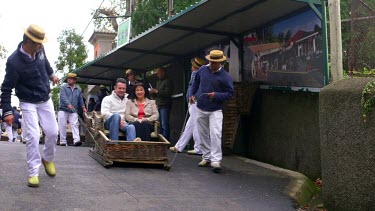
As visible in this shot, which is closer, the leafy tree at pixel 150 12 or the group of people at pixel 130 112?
the group of people at pixel 130 112

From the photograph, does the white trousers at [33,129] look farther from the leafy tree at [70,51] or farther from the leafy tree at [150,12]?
the leafy tree at [70,51]

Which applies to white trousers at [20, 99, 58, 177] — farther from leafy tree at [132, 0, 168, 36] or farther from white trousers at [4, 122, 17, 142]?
white trousers at [4, 122, 17, 142]

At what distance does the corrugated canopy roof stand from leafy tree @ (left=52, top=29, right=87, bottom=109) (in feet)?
79.0

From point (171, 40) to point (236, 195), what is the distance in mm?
4923

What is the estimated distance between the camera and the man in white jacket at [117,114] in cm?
781

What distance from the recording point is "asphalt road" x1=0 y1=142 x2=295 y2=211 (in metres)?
5.31

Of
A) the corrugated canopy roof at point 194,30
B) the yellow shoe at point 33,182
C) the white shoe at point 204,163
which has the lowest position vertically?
the white shoe at point 204,163

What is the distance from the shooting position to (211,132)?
7.78m

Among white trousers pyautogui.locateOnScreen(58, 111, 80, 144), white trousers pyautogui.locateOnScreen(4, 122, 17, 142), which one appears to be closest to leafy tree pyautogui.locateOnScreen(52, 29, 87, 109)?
white trousers pyautogui.locateOnScreen(4, 122, 17, 142)

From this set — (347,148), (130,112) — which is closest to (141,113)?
(130,112)

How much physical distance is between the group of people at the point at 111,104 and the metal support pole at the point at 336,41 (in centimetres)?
176

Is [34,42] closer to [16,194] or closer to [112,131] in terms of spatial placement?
[16,194]

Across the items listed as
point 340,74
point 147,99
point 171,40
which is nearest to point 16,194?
point 147,99

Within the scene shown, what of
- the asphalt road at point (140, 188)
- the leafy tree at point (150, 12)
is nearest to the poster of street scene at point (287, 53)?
the asphalt road at point (140, 188)
